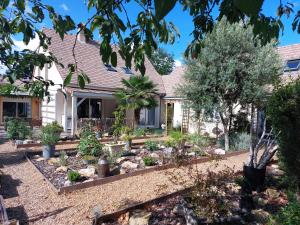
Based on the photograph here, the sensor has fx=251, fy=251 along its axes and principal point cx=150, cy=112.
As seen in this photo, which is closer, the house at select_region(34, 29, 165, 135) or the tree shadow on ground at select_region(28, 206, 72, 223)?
the tree shadow on ground at select_region(28, 206, 72, 223)

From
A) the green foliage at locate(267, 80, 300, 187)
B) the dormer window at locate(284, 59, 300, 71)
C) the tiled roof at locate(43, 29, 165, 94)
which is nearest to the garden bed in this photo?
the green foliage at locate(267, 80, 300, 187)

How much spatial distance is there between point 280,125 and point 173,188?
2942mm

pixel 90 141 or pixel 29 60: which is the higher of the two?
pixel 29 60

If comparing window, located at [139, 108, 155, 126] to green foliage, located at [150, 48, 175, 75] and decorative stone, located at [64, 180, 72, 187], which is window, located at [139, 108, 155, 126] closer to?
decorative stone, located at [64, 180, 72, 187]

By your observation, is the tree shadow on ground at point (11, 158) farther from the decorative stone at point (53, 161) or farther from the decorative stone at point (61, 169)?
the decorative stone at point (61, 169)

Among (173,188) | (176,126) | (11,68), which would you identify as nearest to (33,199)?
(173,188)

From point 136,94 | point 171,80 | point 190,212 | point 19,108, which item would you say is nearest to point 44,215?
point 190,212

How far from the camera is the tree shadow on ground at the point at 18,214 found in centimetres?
469

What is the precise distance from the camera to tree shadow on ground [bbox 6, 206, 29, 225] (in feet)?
15.4

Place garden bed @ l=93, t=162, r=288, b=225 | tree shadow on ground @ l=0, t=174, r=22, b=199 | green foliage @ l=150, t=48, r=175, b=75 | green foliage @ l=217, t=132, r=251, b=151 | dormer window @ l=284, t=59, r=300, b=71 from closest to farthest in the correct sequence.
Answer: garden bed @ l=93, t=162, r=288, b=225 → tree shadow on ground @ l=0, t=174, r=22, b=199 → green foliage @ l=217, t=132, r=251, b=151 → dormer window @ l=284, t=59, r=300, b=71 → green foliage @ l=150, t=48, r=175, b=75

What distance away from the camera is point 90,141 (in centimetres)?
937

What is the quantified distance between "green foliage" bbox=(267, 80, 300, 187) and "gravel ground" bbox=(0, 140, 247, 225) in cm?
120

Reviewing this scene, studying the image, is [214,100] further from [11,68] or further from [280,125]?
[11,68]

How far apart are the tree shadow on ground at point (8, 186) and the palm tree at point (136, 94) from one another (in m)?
9.05
